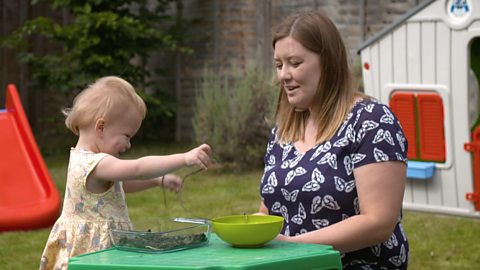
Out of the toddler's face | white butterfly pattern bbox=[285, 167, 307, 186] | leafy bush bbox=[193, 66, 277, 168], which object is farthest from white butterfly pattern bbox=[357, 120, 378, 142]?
leafy bush bbox=[193, 66, 277, 168]

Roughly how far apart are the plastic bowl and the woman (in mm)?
297

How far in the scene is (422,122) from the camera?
665 centimetres

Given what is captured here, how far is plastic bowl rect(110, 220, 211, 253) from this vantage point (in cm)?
273

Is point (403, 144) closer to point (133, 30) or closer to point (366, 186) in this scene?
point (366, 186)

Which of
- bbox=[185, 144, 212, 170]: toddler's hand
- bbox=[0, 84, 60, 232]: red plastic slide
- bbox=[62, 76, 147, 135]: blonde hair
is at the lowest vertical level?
bbox=[0, 84, 60, 232]: red plastic slide

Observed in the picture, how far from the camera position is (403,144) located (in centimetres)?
299

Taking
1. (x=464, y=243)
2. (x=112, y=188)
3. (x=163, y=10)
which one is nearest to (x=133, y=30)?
(x=163, y=10)

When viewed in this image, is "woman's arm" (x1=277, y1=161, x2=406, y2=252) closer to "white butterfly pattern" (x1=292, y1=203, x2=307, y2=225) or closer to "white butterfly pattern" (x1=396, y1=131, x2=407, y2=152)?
"white butterfly pattern" (x1=396, y1=131, x2=407, y2=152)

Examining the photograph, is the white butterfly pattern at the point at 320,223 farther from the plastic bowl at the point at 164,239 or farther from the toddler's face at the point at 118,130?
the toddler's face at the point at 118,130

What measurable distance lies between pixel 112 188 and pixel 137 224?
323mm

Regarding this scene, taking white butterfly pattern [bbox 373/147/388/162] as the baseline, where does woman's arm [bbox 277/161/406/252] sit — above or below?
below

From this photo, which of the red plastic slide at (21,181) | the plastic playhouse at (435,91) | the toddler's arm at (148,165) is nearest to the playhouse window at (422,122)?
the plastic playhouse at (435,91)

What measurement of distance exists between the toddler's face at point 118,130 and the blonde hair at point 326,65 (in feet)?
1.75

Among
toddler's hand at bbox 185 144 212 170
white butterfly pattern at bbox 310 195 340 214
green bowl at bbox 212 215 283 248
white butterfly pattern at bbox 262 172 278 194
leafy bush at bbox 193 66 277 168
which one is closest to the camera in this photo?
green bowl at bbox 212 215 283 248
